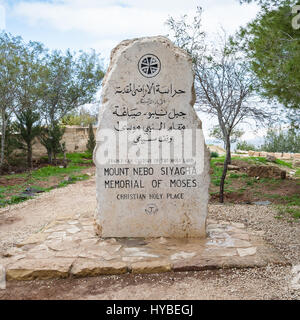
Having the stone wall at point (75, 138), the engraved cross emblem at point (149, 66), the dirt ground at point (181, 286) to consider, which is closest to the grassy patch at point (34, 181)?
the stone wall at point (75, 138)

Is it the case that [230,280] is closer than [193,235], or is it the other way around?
[230,280]

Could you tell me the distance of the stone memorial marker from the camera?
478 centimetres

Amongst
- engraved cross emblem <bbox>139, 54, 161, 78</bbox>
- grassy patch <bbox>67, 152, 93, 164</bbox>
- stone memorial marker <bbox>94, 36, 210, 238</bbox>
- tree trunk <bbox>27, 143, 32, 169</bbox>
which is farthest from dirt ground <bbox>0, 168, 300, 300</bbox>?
grassy patch <bbox>67, 152, 93, 164</bbox>

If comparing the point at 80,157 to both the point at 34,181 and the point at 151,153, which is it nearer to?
the point at 34,181

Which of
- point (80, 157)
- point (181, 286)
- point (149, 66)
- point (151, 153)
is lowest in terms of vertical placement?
point (181, 286)

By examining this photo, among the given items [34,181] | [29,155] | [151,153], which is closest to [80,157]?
[29,155]

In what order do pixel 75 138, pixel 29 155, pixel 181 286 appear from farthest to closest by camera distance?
pixel 75 138 < pixel 29 155 < pixel 181 286

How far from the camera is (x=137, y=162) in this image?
480cm

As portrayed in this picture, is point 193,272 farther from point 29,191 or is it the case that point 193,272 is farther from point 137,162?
point 29,191

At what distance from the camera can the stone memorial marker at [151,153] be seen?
4.78 m

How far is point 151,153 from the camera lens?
4828 millimetres

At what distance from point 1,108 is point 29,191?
5.26m

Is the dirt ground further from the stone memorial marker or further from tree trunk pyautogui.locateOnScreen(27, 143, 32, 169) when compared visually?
tree trunk pyautogui.locateOnScreen(27, 143, 32, 169)
